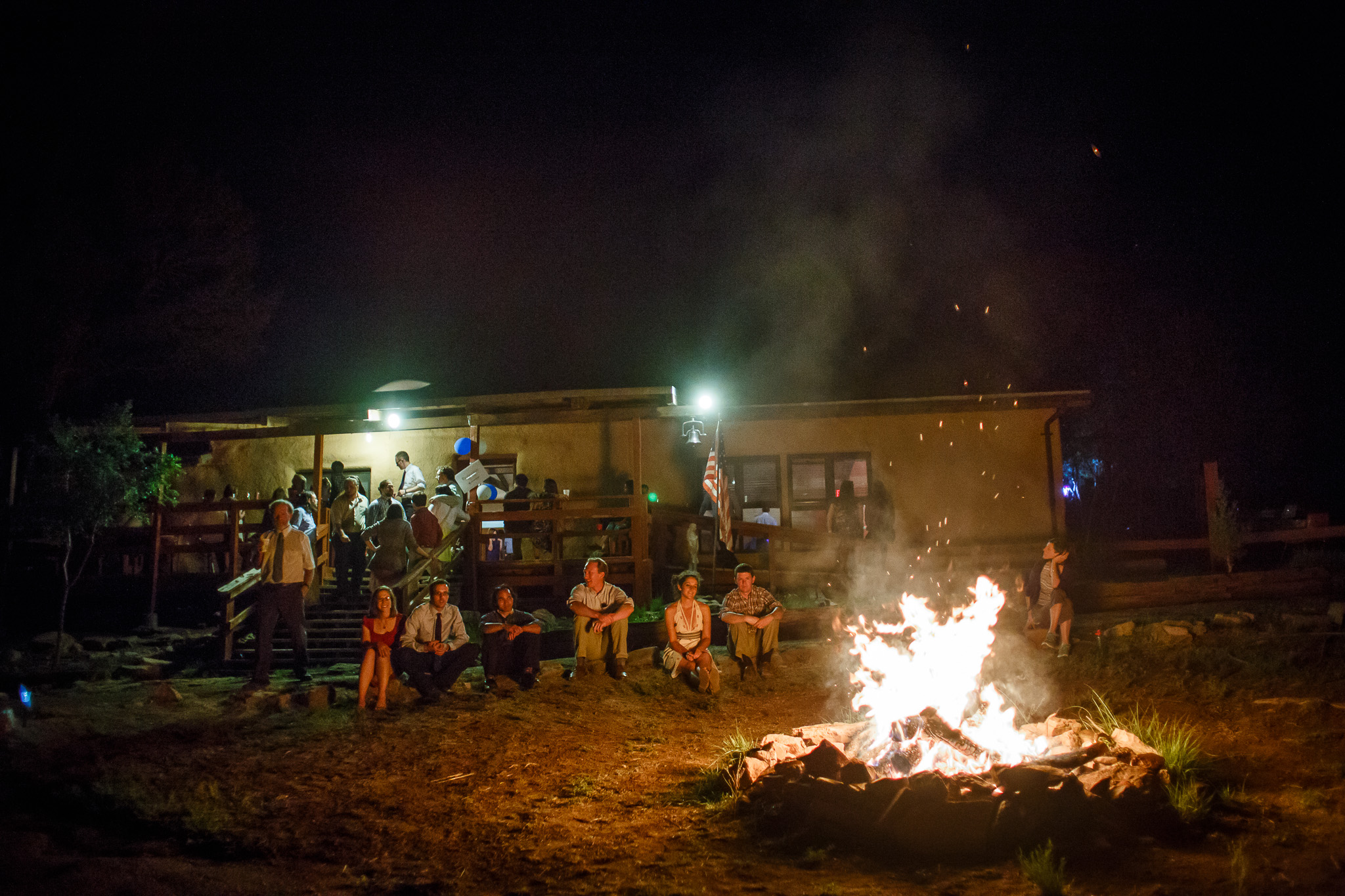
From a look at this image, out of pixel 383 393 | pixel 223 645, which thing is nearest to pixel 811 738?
pixel 223 645

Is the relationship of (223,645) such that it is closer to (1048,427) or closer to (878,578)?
(878,578)

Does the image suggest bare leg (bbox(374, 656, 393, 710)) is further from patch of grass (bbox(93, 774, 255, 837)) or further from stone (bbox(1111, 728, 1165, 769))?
stone (bbox(1111, 728, 1165, 769))

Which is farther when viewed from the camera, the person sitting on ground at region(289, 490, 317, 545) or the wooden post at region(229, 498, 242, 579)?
the wooden post at region(229, 498, 242, 579)

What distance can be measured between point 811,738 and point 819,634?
488 centimetres

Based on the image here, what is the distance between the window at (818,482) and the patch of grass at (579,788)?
978 cm

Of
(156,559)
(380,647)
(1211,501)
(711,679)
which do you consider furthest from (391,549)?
(1211,501)

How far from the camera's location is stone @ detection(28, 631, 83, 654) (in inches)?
444

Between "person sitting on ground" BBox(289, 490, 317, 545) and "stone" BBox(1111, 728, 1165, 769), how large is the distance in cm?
926

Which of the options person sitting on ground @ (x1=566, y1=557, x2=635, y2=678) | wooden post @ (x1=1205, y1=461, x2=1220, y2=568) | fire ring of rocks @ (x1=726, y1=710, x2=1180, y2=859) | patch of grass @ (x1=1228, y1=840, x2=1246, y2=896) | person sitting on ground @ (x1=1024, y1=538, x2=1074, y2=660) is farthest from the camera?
wooden post @ (x1=1205, y1=461, x2=1220, y2=568)

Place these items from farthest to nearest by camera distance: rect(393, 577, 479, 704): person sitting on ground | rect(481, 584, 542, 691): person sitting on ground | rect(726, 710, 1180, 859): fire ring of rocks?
rect(481, 584, 542, 691): person sitting on ground
rect(393, 577, 479, 704): person sitting on ground
rect(726, 710, 1180, 859): fire ring of rocks

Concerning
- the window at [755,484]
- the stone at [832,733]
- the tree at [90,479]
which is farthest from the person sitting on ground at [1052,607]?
the tree at [90,479]

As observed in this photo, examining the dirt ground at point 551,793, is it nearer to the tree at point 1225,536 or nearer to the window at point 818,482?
the tree at point 1225,536

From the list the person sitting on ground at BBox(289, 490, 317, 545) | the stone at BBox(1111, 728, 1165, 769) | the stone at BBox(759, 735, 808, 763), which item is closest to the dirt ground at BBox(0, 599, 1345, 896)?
the stone at BBox(1111, 728, 1165, 769)

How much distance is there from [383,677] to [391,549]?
2.99 meters
